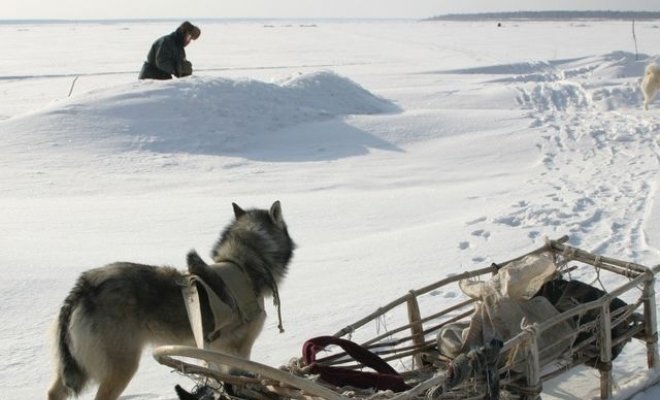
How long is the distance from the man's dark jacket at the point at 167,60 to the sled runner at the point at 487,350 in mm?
9288

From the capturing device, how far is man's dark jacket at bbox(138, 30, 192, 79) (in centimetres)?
1221

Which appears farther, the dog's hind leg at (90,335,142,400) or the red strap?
the dog's hind leg at (90,335,142,400)

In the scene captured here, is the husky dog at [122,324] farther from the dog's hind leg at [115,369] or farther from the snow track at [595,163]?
the snow track at [595,163]

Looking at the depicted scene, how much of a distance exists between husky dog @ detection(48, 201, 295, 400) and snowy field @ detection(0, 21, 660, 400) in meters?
0.52

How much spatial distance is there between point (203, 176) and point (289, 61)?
69.1 ft

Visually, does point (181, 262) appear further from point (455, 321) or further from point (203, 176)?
point (203, 176)

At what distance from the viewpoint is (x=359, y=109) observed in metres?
13.8

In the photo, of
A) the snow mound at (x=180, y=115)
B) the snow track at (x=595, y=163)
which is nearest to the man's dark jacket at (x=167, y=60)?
the snow mound at (x=180, y=115)

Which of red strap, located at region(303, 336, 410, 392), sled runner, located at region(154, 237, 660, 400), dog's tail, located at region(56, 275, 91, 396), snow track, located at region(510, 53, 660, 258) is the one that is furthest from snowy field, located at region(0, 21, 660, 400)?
red strap, located at region(303, 336, 410, 392)

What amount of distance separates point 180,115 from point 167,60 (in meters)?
1.57

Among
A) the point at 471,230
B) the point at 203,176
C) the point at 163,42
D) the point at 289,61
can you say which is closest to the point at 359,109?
the point at 163,42

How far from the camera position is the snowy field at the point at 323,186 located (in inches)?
190

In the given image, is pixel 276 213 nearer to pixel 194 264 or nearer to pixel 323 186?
pixel 194 264

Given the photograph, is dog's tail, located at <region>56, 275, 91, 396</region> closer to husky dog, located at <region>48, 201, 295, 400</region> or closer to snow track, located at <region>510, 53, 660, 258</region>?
husky dog, located at <region>48, 201, 295, 400</region>
